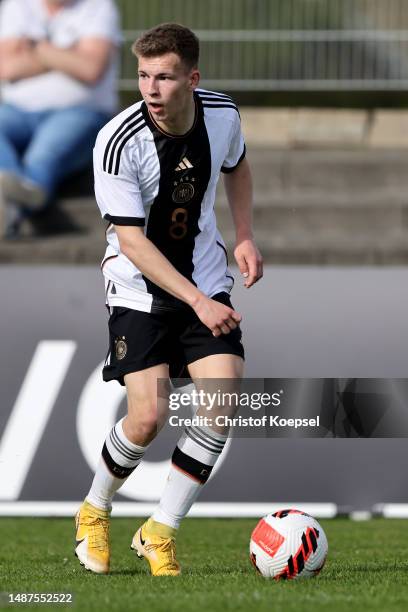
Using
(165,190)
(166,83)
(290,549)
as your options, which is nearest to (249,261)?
(165,190)

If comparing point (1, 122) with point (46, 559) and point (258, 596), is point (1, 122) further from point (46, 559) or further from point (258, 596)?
point (258, 596)

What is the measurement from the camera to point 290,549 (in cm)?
562

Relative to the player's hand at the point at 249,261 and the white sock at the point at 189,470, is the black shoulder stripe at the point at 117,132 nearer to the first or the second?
the player's hand at the point at 249,261

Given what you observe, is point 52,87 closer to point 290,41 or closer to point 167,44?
point 290,41

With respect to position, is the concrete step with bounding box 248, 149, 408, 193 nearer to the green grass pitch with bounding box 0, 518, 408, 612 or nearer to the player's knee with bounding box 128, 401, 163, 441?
the green grass pitch with bounding box 0, 518, 408, 612

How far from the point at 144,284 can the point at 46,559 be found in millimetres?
1652

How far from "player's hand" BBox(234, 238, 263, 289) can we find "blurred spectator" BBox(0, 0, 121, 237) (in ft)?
16.1

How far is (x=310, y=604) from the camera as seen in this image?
15.6 ft

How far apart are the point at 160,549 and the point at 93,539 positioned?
1.15 feet

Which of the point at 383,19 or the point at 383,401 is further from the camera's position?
the point at 383,19

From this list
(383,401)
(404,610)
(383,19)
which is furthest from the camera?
(383,19)

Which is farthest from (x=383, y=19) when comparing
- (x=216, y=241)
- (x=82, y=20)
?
(x=216, y=241)

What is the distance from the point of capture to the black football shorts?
583 centimetres

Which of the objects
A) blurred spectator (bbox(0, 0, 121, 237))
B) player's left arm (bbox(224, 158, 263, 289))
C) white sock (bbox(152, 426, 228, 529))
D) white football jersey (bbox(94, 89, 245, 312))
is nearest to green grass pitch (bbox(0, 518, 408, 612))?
white sock (bbox(152, 426, 228, 529))
